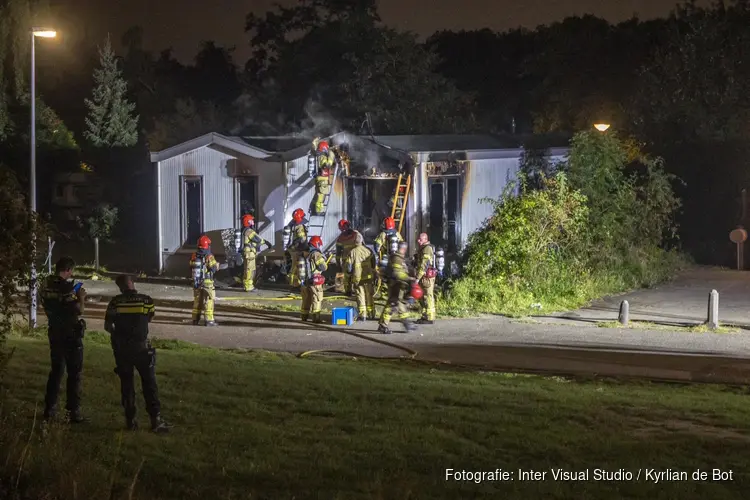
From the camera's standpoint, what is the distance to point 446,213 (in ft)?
88.6

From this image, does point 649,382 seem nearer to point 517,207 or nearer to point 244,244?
point 517,207

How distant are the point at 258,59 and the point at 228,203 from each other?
34.7m

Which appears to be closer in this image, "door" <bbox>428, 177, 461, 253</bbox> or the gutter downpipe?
"door" <bbox>428, 177, 461, 253</bbox>

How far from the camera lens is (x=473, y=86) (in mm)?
64312

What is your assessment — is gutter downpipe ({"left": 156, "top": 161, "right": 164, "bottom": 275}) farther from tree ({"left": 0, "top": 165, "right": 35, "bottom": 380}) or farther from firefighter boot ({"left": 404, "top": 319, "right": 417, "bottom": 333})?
tree ({"left": 0, "top": 165, "right": 35, "bottom": 380})

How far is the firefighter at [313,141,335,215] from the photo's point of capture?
1044 inches

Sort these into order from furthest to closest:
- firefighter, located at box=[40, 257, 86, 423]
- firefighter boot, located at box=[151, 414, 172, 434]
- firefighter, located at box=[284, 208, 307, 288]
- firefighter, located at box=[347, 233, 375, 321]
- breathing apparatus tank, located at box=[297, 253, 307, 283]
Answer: firefighter, located at box=[284, 208, 307, 288], firefighter, located at box=[347, 233, 375, 321], breathing apparatus tank, located at box=[297, 253, 307, 283], firefighter, located at box=[40, 257, 86, 423], firefighter boot, located at box=[151, 414, 172, 434]

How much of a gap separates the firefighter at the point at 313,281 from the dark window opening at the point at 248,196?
8325 mm

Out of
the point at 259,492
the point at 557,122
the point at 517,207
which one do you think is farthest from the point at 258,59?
the point at 259,492

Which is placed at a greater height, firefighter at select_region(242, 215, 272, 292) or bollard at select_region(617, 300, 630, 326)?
firefighter at select_region(242, 215, 272, 292)

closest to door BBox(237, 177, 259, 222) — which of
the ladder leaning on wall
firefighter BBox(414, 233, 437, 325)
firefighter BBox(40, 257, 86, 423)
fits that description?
the ladder leaning on wall

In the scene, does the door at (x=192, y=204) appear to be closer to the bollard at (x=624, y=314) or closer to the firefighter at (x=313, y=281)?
the firefighter at (x=313, y=281)

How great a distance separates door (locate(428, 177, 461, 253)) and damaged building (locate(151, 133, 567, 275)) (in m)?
0.02

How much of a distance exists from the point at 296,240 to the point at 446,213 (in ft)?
17.7
